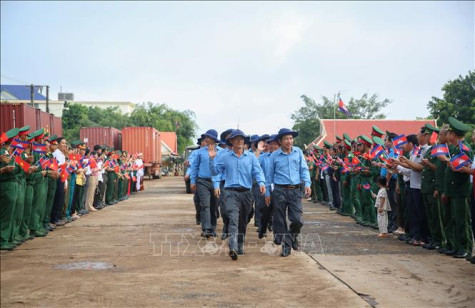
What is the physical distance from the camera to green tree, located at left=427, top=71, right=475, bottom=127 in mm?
38603

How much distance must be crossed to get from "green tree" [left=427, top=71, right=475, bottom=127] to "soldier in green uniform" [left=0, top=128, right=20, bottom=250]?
103 feet

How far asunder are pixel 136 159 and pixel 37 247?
20544 mm

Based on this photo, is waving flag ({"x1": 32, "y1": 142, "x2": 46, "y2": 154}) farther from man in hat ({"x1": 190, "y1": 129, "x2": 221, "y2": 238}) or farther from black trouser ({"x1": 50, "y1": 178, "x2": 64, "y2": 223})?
man in hat ({"x1": 190, "y1": 129, "x2": 221, "y2": 238})

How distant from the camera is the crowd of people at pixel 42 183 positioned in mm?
11312

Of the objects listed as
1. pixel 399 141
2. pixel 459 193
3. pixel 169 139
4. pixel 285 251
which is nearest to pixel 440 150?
pixel 459 193

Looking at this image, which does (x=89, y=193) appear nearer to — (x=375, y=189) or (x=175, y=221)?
(x=175, y=221)

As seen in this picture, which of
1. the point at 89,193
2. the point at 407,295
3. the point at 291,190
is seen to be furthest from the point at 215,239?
the point at 89,193

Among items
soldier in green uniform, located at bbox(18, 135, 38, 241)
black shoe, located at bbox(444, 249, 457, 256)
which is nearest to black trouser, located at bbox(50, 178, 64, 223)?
soldier in green uniform, located at bbox(18, 135, 38, 241)

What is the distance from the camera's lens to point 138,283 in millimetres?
8117

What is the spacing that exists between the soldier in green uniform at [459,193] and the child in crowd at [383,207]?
305cm

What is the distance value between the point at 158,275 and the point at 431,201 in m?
5.48

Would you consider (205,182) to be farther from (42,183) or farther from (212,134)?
(42,183)

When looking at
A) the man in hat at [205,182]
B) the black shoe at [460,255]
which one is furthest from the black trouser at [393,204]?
the man in hat at [205,182]

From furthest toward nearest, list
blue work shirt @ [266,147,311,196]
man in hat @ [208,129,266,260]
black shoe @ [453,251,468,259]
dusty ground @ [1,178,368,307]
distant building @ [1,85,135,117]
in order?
distant building @ [1,85,135,117] < blue work shirt @ [266,147,311,196] < man in hat @ [208,129,266,260] < black shoe @ [453,251,468,259] < dusty ground @ [1,178,368,307]
